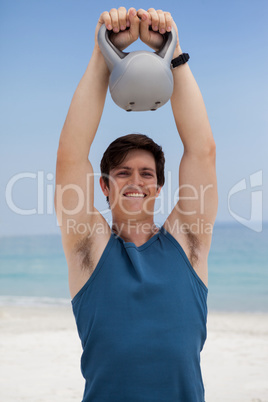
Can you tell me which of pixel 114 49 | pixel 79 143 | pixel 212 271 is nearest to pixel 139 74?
pixel 114 49

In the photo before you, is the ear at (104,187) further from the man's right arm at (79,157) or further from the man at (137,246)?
the man's right arm at (79,157)

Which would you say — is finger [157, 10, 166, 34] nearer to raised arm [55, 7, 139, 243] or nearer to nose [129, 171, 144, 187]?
raised arm [55, 7, 139, 243]

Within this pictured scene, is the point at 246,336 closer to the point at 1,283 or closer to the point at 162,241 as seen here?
the point at 162,241

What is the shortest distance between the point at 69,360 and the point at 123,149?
3.38 m

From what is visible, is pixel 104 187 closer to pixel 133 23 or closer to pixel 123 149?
pixel 123 149

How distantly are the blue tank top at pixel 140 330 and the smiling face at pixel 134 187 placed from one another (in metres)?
0.19

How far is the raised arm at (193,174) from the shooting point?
65.7 inches

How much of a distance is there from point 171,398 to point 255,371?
300 cm

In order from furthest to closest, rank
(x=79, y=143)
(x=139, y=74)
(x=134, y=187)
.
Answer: (x=134, y=187) → (x=79, y=143) → (x=139, y=74)

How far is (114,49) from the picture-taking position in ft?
4.92

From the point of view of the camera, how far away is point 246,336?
5.65 metres

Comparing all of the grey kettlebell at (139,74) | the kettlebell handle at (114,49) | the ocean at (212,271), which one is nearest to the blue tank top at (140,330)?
the grey kettlebell at (139,74)

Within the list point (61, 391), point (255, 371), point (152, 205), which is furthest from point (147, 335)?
point (255, 371)

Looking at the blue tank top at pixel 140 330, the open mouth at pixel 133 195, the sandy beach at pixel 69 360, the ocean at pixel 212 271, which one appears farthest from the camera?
the ocean at pixel 212 271
